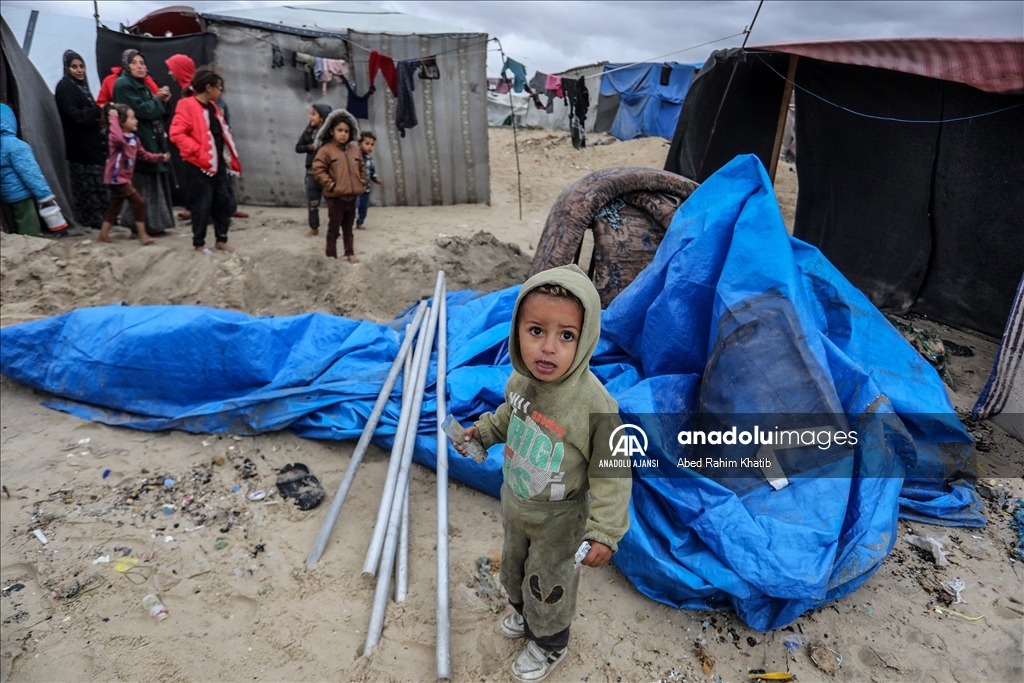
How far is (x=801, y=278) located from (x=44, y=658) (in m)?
3.52

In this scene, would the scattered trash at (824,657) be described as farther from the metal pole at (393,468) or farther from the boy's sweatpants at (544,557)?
the metal pole at (393,468)

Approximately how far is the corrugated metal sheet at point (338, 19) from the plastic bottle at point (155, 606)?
24.5ft

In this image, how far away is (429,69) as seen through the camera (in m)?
7.84

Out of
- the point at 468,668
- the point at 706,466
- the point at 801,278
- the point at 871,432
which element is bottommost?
the point at 468,668

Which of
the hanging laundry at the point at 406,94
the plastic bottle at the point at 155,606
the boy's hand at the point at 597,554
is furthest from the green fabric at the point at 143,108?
the boy's hand at the point at 597,554

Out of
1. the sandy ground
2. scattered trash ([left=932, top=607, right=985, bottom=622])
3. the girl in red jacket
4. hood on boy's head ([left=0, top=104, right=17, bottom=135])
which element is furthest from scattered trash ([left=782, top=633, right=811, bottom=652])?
hood on boy's head ([left=0, top=104, right=17, bottom=135])

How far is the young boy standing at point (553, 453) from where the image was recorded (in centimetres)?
149

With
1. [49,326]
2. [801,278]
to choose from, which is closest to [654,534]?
[801,278]

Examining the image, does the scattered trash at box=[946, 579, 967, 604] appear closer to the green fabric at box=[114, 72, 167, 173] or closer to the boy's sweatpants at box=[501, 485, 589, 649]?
the boy's sweatpants at box=[501, 485, 589, 649]

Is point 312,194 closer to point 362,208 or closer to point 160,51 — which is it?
point 362,208

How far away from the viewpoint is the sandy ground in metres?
2.04

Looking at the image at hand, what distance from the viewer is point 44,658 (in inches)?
78.0

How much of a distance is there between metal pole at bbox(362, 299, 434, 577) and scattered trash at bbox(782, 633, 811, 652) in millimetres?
1620

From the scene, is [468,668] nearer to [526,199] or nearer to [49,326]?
[49,326]
